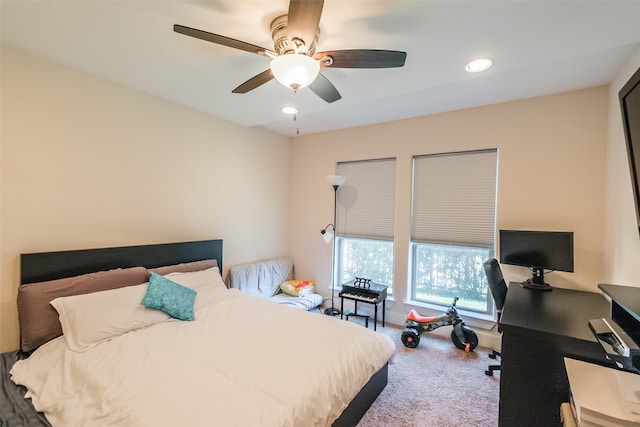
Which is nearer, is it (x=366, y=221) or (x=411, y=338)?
(x=411, y=338)

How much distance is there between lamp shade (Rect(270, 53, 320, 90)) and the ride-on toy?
2845mm

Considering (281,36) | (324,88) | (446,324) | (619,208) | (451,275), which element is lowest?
(446,324)

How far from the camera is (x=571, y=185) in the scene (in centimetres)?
262

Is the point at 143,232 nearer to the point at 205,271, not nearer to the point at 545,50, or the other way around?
the point at 205,271

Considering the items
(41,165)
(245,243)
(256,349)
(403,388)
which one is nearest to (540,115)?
(403,388)

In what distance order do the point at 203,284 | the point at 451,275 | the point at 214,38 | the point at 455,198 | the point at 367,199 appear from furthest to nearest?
the point at 367,199 → the point at 451,275 → the point at 455,198 → the point at 203,284 → the point at 214,38

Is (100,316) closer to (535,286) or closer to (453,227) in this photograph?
(453,227)

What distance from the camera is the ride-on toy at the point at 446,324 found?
9.69 feet

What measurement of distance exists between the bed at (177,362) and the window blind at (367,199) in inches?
68.0

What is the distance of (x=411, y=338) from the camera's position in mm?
3045

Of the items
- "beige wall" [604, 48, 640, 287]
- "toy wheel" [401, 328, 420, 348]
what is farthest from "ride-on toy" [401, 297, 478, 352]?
"beige wall" [604, 48, 640, 287]

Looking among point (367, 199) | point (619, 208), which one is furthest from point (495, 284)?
point (367, 199)

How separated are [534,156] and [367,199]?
1.91 meters

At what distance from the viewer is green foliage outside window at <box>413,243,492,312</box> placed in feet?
10.5
